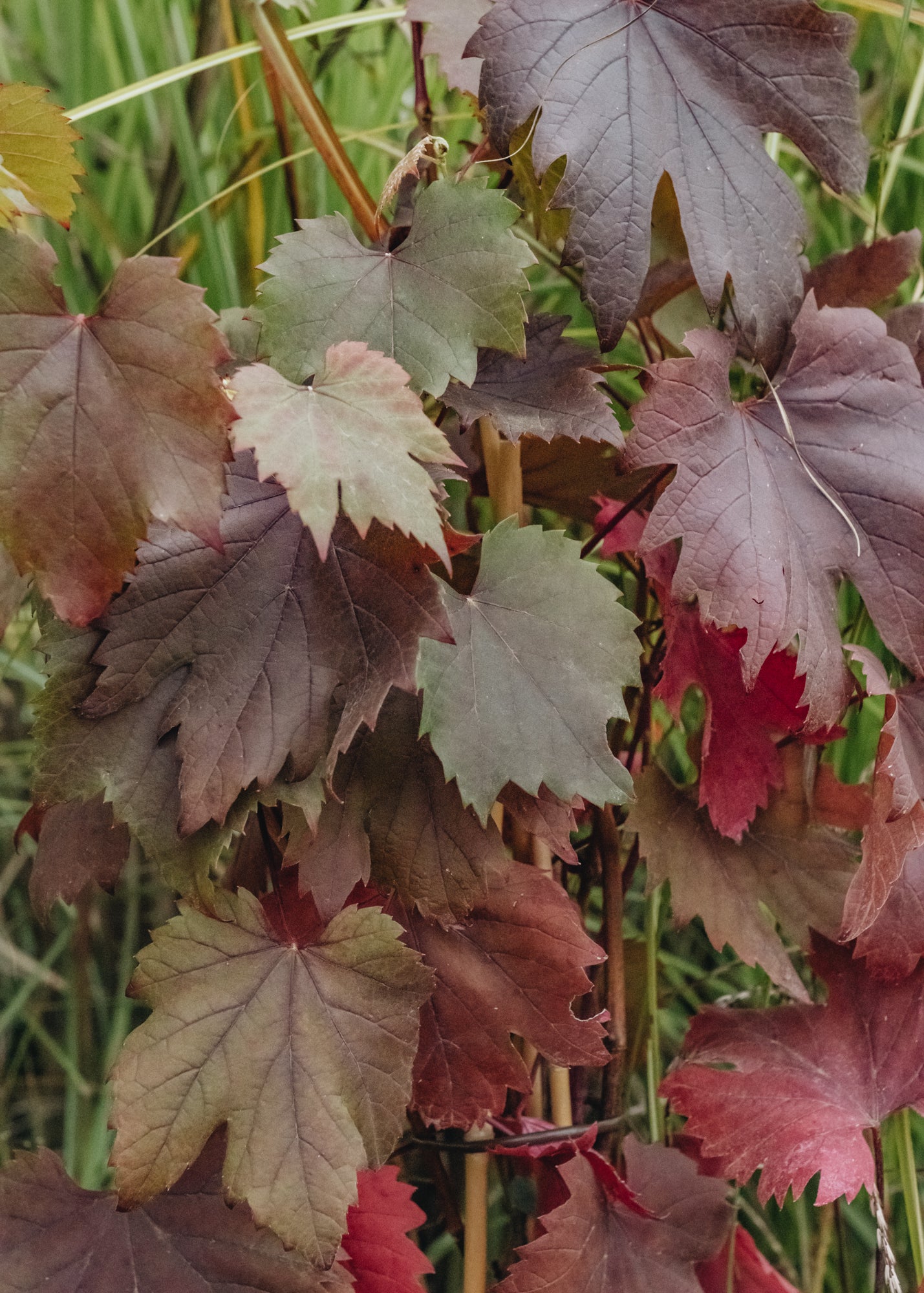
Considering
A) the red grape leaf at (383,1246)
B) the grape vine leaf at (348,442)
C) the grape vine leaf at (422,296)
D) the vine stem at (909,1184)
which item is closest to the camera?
the grape vine leaf at (348,442)

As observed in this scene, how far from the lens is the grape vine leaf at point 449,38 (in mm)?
569

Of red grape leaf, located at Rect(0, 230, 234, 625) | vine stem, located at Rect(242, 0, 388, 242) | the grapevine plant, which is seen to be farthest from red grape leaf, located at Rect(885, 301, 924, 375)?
red grape leaf, located at Rect(0, 230, 234, 625)

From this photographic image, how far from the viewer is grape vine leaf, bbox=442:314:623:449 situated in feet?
1.64

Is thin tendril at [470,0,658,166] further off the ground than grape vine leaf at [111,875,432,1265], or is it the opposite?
thin tendril at [470,0,658,166]

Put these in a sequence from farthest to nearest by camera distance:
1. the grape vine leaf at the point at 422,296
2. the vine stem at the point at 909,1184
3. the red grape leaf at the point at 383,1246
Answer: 1. the vine stem at the point at 909,1184
2. the red grape leaf at the point at 383,1246
3. the grape vine leaf at the point at 422,296

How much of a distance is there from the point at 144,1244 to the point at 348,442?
451mm

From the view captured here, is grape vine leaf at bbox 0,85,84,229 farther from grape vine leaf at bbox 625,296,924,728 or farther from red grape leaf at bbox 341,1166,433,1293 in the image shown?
red grape leaf at bbox 341,1166,433,1293

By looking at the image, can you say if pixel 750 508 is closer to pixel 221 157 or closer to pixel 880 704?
pixel 880 704

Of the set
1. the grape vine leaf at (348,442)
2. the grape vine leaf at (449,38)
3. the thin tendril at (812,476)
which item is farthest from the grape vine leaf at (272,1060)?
the grape vine leaf at (449,38)

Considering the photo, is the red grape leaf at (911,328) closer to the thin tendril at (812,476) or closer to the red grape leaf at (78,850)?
the thin tendril at (812,476)

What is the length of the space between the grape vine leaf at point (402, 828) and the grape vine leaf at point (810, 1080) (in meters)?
0.25

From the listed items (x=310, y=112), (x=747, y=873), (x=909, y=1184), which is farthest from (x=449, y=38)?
(x=909, y=1184)

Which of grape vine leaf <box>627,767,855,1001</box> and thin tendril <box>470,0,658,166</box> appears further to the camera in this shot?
grape vine leaf <box>627,767,855,1001</box>

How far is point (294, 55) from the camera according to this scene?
601mm
